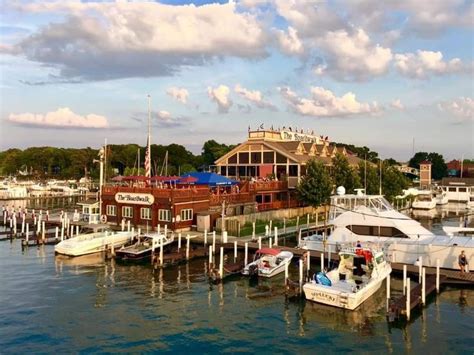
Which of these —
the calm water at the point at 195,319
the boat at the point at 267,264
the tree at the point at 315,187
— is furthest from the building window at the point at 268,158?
the calm water at the point at 195,319

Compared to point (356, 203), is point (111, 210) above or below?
below

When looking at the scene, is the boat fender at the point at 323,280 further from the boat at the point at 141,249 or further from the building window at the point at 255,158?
the building window at the point at 255,158

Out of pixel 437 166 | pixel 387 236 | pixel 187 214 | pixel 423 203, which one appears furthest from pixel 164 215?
pixel 437 166

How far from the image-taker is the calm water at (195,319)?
65.6 feet

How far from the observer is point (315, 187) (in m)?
55.2

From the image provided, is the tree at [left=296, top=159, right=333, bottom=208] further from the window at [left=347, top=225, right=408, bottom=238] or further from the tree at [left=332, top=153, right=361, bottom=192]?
the window at [left=347, top=225, right=408, bottom=238]

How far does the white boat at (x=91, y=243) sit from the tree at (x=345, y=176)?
31337 mm

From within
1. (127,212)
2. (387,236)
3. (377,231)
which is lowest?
(387,236)

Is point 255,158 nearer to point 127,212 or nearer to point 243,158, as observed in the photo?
point 243,158

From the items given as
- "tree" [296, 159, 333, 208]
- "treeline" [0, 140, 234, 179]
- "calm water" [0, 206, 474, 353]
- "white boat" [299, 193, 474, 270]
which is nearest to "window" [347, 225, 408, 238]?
"white boat" [299, 193, 474, 270]

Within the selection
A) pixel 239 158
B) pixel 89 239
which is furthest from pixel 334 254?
pixel 239 158

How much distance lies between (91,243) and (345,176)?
36.1 m

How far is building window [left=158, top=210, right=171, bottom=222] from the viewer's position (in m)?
44.4

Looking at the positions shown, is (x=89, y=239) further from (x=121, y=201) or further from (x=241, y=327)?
(x=241, y=327)
